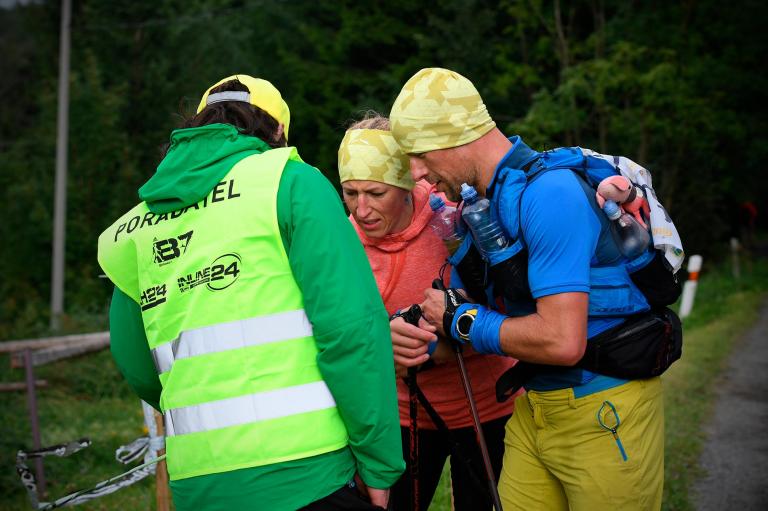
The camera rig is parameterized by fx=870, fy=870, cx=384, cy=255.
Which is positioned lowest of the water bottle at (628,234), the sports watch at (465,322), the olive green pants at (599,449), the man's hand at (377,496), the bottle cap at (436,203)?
the olive green pants at (599,449)

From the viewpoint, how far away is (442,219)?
3.30 meters

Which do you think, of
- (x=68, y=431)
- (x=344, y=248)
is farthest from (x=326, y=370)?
(x=68, y=431)

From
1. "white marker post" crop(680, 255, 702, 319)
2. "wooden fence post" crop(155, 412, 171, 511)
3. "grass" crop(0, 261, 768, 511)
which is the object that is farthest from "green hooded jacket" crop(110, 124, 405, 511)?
"white marker post" crop(680, 255, 702, 319)

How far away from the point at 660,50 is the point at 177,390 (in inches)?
732

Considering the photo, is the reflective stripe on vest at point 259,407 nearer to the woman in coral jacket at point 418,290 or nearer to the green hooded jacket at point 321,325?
the green hooded jacket at point 321,325

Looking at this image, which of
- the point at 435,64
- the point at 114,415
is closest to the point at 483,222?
the point at 114,415

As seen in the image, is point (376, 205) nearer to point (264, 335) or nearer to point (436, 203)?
point (436, 203)

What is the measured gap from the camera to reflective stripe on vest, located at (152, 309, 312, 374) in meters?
2.20

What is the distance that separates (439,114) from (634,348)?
95cm

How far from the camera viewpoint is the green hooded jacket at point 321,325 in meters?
2.20

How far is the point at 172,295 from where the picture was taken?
2.29 m

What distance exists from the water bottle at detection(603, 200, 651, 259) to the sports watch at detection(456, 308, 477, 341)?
1.69 feet

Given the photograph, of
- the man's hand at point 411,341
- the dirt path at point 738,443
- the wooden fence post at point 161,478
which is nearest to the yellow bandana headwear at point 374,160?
the man's hand at point 411,341

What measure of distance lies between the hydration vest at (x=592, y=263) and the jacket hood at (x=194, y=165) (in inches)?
31.5
